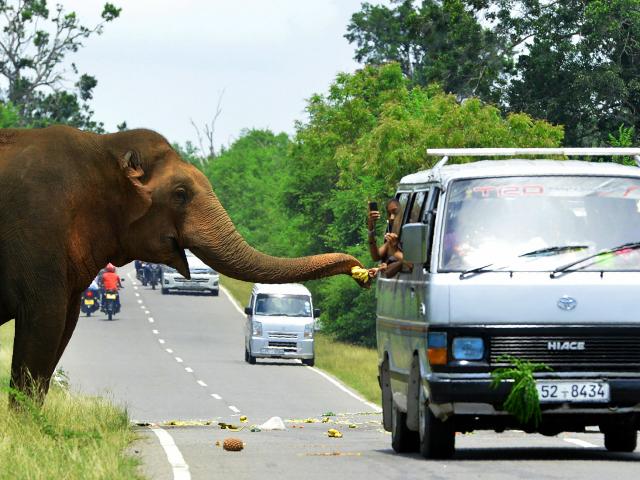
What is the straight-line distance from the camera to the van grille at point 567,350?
1517 centimetres

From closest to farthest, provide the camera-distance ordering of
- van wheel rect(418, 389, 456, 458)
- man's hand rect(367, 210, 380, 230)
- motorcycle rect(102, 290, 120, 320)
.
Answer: van wheel rect(418, 389, 456, 458) → man's hand rect(367, 210, 380, 230) → motorcycle rect(102, 290, 120, 320)

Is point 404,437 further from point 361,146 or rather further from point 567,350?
point 361,146

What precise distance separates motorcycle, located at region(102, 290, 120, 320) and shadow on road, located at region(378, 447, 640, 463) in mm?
59598

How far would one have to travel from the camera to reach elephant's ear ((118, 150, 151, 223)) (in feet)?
60.2

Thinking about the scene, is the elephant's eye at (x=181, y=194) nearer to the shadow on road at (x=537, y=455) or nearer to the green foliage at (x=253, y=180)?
the shadow on road at (x=537, y=455)

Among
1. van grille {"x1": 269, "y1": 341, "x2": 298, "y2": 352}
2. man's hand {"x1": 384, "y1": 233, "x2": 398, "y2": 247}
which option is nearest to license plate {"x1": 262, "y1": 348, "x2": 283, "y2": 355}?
van grille {"x1": 269, "y1": 341, "x2": 298, "y2": 352}

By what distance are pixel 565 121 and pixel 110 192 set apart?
57.1 meters

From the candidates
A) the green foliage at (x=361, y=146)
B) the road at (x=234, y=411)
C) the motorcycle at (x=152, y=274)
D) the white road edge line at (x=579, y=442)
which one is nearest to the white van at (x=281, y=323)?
the road at (x=234, y=411)

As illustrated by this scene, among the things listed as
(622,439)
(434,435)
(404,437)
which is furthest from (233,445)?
(622,439)

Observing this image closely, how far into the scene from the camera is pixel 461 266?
15.4 meters

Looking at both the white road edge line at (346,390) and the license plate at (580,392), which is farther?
the white road edge line at (346,390)

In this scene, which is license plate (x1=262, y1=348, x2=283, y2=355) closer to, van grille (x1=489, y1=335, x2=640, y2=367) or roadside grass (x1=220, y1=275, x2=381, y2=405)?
roadside grass (x1=220, y1=275, x2=381, y2=405)

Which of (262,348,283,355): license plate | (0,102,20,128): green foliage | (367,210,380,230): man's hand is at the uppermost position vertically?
(0,102,20,128): green foliage

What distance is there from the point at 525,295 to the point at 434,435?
1.47 m
